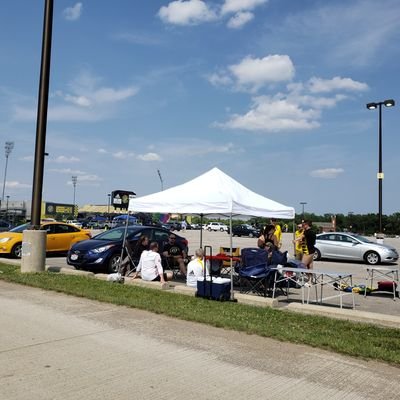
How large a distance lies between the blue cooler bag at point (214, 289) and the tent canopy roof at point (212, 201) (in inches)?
56.1

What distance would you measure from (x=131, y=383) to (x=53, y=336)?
2045 millimetres

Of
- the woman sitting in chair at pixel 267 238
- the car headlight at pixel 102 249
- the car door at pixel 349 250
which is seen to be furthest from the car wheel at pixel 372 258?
the car headlight at pixel 102 249

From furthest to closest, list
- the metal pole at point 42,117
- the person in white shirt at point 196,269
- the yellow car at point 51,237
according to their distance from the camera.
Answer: the yellow car at point 51,237 < the metal pole at point 42,117 < the person in white shirt at point 196,269

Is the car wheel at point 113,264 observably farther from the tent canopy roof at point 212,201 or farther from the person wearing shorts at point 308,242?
the person wearing shorts at point 308,242

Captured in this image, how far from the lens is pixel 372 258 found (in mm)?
20359

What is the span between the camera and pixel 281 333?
653 cm

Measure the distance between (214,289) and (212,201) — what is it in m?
1.84

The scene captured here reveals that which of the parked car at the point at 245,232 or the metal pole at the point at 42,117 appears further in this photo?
the parked car at the point at 245,232

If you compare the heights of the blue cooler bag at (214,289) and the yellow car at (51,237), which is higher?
the yellow car at (51,237)

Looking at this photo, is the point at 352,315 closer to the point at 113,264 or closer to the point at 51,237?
the point at 113,264

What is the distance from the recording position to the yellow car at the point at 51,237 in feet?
54.4

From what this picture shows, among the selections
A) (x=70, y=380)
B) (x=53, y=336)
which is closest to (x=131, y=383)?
(x=70, y=380)

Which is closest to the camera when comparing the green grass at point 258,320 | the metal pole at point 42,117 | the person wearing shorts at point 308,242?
the green grass at point 258,320

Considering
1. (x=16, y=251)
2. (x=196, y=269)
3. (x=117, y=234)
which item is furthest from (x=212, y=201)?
(x=16, y=251)
